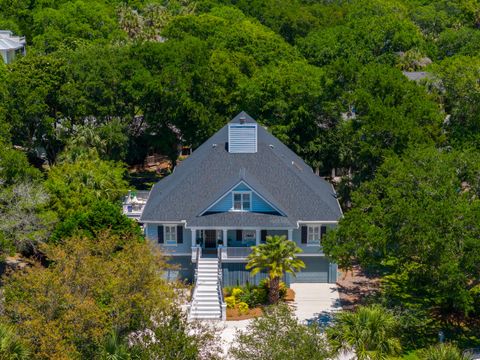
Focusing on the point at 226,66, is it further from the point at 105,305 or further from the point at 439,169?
the point at 105,305

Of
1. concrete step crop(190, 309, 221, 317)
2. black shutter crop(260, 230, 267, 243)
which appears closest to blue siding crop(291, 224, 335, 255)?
black shutter crop(260, 230, 267, 243)

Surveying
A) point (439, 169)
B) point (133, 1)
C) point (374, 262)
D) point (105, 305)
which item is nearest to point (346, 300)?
point (374, 262)

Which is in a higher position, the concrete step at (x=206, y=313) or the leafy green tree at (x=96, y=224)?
the leafy green tree at (x=96, y=224)

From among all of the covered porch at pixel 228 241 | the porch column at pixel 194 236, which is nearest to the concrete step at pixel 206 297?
the covered porch at pixel 228 241

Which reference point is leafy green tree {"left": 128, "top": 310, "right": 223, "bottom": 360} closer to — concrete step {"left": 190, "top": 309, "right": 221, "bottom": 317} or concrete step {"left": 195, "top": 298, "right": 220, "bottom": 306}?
concrete step {"left": 190, "top": 309, "right": 221, "bottom": 317}

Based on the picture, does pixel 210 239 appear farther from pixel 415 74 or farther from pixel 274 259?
pixel 415 74

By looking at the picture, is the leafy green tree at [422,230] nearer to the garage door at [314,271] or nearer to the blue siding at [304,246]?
the garage door at [314,271]

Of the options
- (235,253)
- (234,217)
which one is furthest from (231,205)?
(235,253)

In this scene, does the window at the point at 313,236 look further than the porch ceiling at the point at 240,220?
Yes
